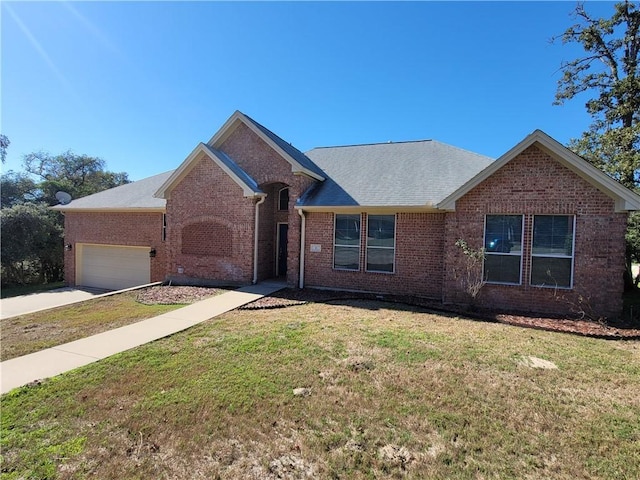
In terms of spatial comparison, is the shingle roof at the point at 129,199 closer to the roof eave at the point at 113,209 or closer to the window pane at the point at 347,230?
the roof eave at the point at 113,209

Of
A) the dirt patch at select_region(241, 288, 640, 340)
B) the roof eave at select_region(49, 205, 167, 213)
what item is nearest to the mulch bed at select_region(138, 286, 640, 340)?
the dirt patch at select_region(241, 288, 640, 340)

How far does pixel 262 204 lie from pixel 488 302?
8.90 metres

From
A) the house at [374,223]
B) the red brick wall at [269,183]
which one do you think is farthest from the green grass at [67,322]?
the red brick wall at [269,183]

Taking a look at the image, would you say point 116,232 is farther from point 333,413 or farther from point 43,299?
point 333,413

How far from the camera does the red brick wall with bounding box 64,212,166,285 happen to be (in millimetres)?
15445

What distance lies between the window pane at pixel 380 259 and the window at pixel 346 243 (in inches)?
17.1

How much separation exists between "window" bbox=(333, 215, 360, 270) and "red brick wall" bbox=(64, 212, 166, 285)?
895cm

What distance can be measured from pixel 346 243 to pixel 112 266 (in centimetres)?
1347

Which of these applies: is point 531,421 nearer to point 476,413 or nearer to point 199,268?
point 476,413

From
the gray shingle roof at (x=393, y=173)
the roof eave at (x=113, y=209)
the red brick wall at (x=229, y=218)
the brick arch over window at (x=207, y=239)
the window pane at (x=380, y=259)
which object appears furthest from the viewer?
the roof eave at (x=113, y=209)

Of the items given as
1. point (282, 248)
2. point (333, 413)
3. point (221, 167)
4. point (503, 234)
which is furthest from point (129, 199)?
point (503, 234)

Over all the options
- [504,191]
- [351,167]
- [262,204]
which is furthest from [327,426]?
Answer: [351,167]

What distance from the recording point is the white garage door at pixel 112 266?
16156 millimetres

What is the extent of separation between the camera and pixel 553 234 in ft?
28.1
